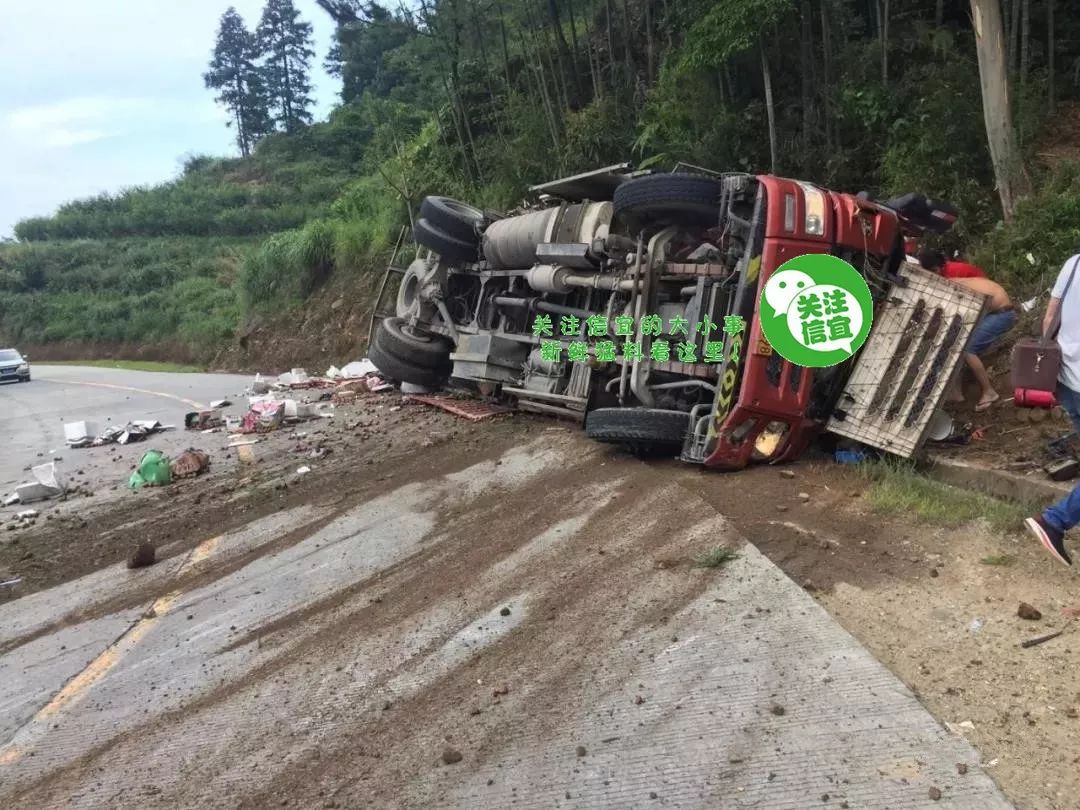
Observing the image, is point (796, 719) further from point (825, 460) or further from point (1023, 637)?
point (825, 460)

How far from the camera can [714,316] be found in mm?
5367

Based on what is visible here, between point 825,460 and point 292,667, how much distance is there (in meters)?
3.39

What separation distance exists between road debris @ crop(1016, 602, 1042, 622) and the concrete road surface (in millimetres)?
683

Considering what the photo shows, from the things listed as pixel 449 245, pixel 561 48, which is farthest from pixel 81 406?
pixel 561 48

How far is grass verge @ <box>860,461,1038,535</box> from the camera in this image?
402 centimetres

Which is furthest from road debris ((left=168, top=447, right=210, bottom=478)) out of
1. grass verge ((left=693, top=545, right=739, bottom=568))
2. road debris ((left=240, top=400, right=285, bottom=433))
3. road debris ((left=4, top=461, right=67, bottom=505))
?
grass verge ((left=693, top=545, right=739, bottom=568))

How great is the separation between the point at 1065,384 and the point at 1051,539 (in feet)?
2.46

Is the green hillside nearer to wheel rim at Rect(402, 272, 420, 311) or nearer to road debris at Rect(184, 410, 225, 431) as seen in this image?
wheel rim at Rect(402, 272, 420, 311)

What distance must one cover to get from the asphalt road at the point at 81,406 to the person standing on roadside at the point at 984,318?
7.67 m

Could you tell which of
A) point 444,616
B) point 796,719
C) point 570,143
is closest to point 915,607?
point 796,719

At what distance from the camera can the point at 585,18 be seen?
1446 cm

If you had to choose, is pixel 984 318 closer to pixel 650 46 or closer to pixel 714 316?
pixel 714 316

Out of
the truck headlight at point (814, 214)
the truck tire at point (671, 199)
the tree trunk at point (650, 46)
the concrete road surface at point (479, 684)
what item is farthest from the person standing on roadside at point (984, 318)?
the tree trunk at point (650, 46)

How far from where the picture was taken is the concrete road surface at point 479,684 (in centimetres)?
246
